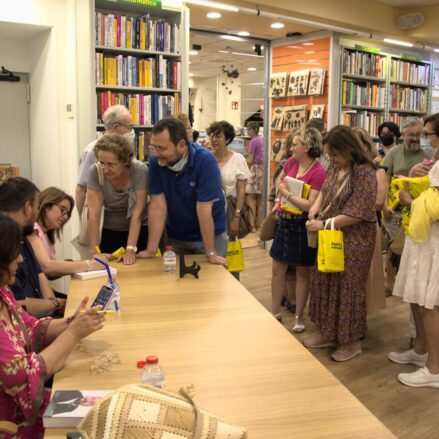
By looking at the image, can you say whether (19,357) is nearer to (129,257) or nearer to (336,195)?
(129,257)

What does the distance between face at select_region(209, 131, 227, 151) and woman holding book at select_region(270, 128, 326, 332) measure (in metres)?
0.64

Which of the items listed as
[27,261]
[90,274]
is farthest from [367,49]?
[27,261]

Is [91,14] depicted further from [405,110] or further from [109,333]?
[405,110]

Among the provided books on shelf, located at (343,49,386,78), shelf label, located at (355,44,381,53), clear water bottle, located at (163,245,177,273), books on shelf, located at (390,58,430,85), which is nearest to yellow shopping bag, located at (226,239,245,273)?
clear water bottle, located at (163,245,177,273)

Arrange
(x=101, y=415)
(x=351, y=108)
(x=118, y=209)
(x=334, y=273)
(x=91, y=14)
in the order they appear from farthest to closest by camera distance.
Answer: (x=351, y=108)
(x=91, y=14)
(x=334, y=273)
(x=118, y=209)
(x=101, y=415)

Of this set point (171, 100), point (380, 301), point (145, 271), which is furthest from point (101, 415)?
point (171, 100)

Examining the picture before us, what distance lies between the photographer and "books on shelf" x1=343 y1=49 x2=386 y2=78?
7098 mm

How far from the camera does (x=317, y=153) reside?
12.7ft

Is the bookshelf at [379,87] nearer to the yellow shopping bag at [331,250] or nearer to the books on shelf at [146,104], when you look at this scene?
the books on shelf at [146,104]

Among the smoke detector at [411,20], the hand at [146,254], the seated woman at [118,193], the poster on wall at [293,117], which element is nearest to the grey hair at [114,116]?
the seated woman at [118,193]

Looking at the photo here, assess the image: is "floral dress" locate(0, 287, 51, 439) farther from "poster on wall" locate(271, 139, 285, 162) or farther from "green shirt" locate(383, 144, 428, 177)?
"poster on wall" locate(271, 139, 285, 162)

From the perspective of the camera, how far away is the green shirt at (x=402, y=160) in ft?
16.3

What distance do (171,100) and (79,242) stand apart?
7.59 ft

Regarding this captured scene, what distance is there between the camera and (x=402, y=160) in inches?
199
